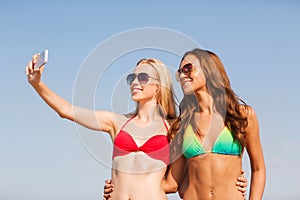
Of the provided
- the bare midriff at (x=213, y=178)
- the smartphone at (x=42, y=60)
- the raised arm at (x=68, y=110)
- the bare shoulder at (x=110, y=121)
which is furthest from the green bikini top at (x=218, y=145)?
the smartphone at (x=42, y=60)

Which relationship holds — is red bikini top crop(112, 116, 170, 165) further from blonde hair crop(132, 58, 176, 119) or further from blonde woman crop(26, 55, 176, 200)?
blonde hair crop(132, 58, 176, 119)

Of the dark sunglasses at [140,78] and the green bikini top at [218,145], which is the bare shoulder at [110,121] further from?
the green bikini top at [218,145]

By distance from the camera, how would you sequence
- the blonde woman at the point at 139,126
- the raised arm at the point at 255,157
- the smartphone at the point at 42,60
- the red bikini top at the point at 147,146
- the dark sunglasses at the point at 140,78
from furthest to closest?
the dark sunglasses at the point at 140,78, the raised arm at the point at 255,157, the red bikini top at the point at 147,146, the blonde woman at the point at 139,126, the smartphone at the point at 42,60

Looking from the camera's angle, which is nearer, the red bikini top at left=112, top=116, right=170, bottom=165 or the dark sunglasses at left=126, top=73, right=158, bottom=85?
the red bikini top at left=112, top=116, right=170, bottom=165

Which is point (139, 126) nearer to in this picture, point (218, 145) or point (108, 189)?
point (108, 189)

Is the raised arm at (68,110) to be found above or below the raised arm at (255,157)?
above

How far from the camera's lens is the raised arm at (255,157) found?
7.79 meters

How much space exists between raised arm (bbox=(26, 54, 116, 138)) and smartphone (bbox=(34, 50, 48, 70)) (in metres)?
0.05

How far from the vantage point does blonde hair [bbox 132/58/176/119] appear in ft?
26.3

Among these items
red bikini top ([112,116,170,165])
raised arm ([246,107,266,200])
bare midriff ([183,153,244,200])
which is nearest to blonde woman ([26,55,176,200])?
red bikini top ([112,116,170,165])

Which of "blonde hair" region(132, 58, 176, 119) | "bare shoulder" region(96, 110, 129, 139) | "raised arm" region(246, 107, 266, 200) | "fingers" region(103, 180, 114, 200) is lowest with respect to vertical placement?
"fingers" region(103, 180, 114, 200)

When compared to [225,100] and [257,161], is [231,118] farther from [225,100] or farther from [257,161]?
[257,161]

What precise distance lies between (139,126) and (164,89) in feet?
2.35

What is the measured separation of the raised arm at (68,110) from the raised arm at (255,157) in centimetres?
210
